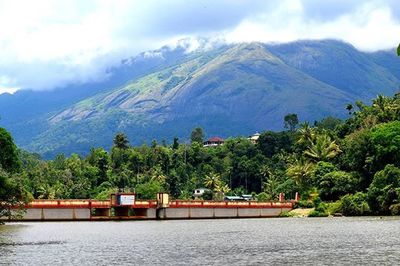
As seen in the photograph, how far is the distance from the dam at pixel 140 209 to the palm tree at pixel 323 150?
14.6m

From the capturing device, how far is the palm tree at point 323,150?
150 m

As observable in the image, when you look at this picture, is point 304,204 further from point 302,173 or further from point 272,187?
point 272,187

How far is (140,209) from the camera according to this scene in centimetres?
13412

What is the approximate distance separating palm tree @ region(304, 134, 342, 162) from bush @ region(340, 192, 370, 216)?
26819mm

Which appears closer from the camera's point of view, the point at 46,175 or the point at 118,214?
the point at 118,214

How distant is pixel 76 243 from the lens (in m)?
60.5

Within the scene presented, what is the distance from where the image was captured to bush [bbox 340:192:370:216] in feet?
389

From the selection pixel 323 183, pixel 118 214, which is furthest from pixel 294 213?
pixel 118 214

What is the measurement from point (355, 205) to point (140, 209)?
4044 cm

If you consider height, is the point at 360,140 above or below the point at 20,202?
above

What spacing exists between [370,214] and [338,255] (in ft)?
248

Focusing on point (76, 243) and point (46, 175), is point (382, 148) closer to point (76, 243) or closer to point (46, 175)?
point (76, 243)

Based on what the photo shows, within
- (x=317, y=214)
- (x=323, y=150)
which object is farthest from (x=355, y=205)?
(x=323, y=150)

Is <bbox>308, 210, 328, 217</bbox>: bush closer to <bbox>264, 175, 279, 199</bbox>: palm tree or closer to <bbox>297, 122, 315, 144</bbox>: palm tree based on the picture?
<bbox>297, 122, 315, 144</bbox>: palm tree
